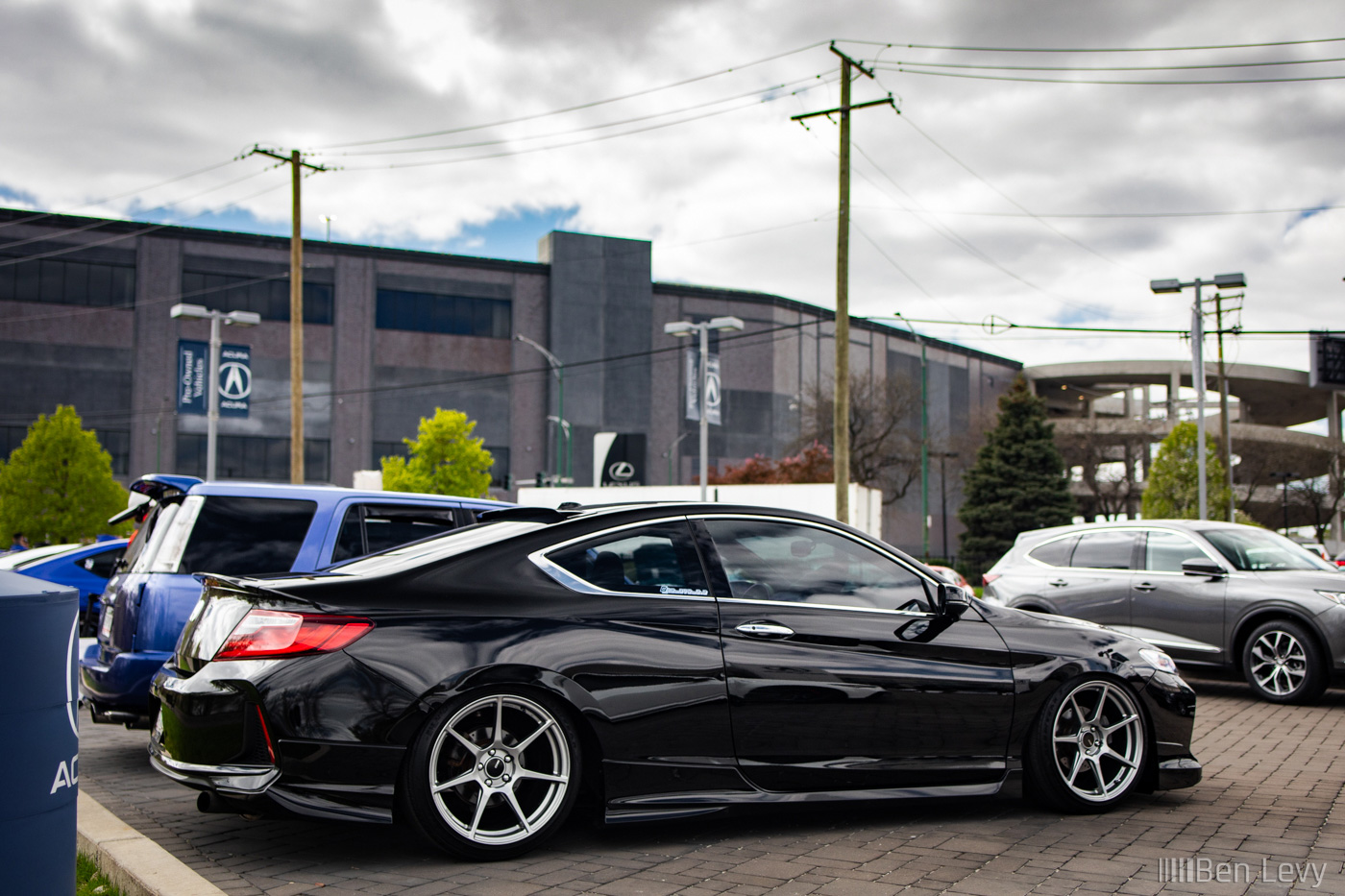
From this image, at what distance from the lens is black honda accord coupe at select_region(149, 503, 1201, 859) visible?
4.37m

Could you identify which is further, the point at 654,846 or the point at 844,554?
the point at 844,554

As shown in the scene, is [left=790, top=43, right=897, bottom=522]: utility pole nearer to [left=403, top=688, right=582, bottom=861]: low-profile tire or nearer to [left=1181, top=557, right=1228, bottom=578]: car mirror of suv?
[left=1181, top=557, right=1228, bottom=578]: car mirror of suv

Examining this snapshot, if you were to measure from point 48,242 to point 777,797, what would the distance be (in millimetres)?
63080

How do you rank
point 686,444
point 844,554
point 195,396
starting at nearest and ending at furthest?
point 844,554, point 195,396, point 686,444

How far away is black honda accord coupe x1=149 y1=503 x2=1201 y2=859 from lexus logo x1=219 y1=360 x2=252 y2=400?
24.7m

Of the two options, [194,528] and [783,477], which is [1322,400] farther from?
[194,528]

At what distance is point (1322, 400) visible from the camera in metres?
86.9

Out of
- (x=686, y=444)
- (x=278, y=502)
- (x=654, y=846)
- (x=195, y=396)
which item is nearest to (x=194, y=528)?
(x=278, y=502)

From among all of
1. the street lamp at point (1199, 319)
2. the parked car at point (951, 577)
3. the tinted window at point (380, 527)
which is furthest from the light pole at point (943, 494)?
the tinted window at point (380, 527)

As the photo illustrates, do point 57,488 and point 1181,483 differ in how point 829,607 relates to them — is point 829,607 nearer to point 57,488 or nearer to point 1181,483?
point 1181,483

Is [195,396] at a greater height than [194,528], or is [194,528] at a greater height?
[195,396]

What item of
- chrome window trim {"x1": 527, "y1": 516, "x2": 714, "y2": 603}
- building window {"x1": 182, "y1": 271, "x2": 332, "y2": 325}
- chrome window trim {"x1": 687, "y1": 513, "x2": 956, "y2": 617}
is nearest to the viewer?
chrome window trim {"x1": 527, "y1": 516, "x2": 714, "y2": 603}

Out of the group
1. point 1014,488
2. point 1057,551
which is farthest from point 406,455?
point 1057,551

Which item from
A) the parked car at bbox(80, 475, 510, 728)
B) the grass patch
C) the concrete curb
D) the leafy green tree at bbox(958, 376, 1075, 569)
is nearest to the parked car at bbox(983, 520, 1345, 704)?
the parked car at bbox(80, 475, 510, 728)
